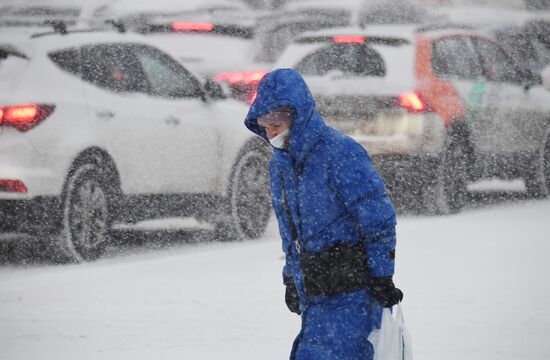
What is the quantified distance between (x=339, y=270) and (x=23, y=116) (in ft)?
16.2

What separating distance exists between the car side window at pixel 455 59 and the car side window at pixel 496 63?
0.44ft

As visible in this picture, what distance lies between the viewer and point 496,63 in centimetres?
1209

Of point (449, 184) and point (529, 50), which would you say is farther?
point (529, 50)

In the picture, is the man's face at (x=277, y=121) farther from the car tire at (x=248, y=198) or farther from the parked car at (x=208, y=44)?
the parked car at (x=208, y=44)

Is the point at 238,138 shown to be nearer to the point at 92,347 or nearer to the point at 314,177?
the point at 92,347

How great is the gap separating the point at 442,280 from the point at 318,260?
433 cm

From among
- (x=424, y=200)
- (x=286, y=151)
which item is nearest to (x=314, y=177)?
(x=286, y=151)

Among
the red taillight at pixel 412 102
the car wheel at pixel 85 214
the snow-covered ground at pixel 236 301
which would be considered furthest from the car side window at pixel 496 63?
the car wheel at pixel 85 214

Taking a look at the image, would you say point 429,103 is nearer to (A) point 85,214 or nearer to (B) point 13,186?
(A) point 85,214

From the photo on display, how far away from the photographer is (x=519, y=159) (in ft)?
39.7

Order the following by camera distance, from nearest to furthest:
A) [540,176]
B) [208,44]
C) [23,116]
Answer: [23,116] → [540,176] → [208,44]

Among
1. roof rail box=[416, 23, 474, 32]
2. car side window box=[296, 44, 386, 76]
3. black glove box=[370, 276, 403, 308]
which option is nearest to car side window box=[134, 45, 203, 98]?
car side window box=[296, 44, 386, 76]

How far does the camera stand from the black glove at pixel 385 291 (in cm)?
409

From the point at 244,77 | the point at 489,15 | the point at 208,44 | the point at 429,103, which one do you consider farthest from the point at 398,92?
the point at 489,15
